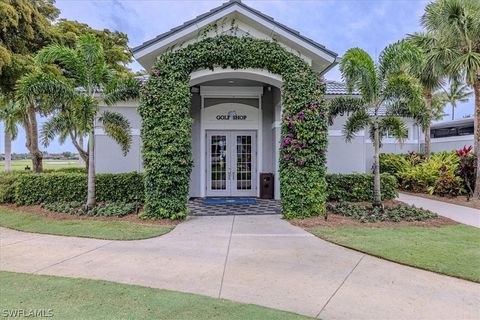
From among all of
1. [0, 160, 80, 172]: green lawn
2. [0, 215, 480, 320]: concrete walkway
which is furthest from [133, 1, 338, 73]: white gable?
[0, 160, 80, 172]: green lawn

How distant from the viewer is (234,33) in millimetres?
10094

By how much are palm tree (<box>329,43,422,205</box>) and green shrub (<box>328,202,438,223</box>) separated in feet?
1.77

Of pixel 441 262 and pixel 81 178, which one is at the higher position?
pixel 81 178

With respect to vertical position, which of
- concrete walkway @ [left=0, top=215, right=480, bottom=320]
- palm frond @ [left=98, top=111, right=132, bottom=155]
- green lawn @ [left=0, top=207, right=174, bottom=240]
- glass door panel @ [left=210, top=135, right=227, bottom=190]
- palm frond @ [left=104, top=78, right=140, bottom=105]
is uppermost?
palm frond @ [left=104, top=78, right=140, bottom=105]

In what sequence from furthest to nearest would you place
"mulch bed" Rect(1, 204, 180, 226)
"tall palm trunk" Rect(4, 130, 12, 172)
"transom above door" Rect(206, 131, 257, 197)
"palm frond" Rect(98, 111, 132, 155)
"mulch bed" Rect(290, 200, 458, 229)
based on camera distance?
"tall palm trunk" Rect(4, 130, 12, 172) < "transom above door" Rect(206, 131, 257, 197) < "palm frond" Rect(98, 111, 132, 155) < "mulch bed" Rect(1, 204, 180, 226) < "mulch bed" Rect(290, 200, 458, 229)

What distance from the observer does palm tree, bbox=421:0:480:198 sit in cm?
1220

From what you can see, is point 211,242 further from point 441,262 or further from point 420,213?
point 420,213

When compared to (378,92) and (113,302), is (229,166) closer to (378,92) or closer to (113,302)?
(378,92)

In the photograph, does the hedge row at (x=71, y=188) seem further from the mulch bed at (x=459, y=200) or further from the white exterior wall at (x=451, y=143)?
the white exterior wall at (x=451, y=143)

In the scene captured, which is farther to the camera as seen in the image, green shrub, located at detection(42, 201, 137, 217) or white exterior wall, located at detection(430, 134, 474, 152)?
white exterior wall, located at detection(430, 134, 474, 152)

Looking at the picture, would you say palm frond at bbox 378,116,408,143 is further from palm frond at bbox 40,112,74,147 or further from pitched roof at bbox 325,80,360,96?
palm frond at bbox 40,112,74,147

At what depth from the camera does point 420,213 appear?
32.6 feet

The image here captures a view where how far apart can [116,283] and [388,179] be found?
10327mm

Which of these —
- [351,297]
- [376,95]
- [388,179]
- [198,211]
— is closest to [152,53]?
[198,211]
